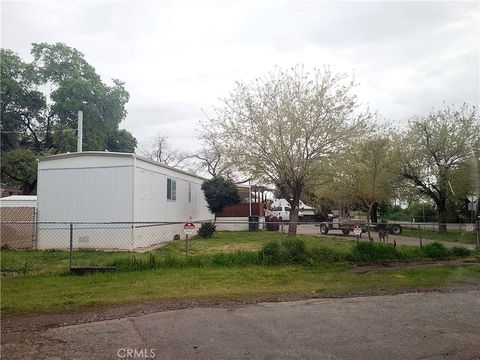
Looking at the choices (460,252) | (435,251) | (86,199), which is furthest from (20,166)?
(460,252)

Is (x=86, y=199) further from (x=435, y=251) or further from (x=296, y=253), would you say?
(x=435, y=251)

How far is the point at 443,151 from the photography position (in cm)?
2509

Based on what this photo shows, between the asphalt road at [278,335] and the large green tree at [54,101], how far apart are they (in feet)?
97.3

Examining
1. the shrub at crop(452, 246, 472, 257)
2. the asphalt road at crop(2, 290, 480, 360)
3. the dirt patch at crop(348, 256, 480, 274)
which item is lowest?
the asphalt road at crop(2, 290, 480, 360)

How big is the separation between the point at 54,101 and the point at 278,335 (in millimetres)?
34464

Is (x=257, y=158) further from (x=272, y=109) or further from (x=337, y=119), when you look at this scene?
(x=337, y=119)

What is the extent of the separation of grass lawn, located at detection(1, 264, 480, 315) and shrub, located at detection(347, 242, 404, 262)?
798 millimetres

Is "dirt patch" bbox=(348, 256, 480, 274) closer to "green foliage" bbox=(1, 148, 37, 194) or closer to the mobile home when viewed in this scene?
the mobile home

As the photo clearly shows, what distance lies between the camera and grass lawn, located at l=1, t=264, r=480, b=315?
6930mm

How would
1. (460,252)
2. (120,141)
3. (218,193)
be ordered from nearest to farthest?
(460,252)
(218,193)
(120,141)

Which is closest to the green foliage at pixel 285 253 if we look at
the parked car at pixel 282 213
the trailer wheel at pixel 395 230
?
the trailer wheel at pixel 395 230

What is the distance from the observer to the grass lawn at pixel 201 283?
6930 mm

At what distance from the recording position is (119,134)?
1519 inches

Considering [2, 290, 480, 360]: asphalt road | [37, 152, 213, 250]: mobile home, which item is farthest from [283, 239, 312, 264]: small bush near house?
[37, 152, 213, 250]: mobile home
